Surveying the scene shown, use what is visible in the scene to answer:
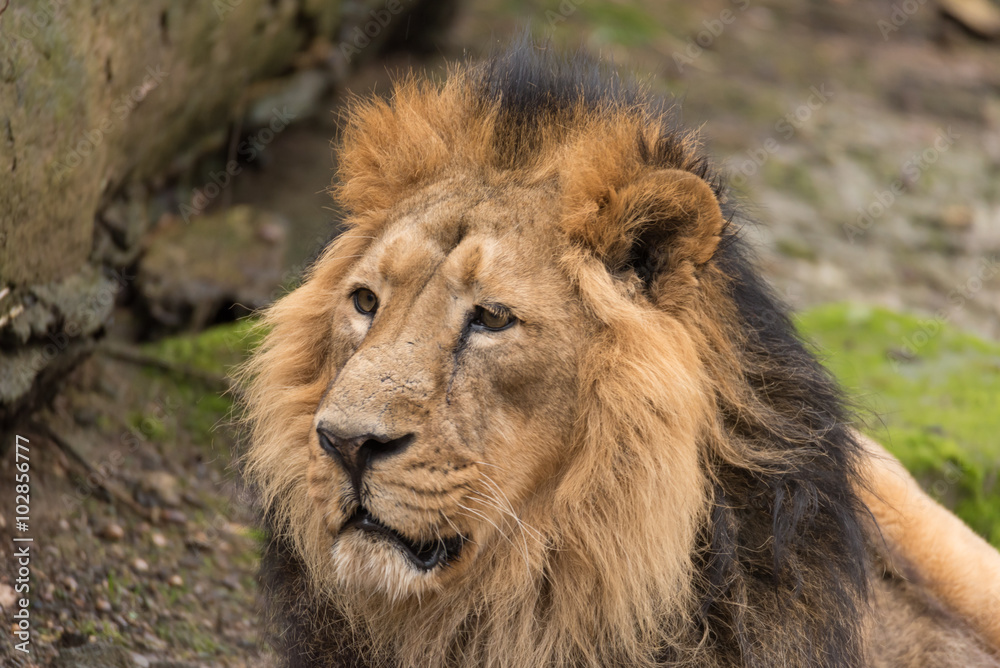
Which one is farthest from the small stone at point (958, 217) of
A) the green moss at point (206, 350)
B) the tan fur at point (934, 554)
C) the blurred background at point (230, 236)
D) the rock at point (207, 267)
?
the green moss at point (206, 350)

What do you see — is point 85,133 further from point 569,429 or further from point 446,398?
point 569,429

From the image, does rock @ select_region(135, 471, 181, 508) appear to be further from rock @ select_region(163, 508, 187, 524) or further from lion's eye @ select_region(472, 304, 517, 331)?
lion's eye @ select_region(472, 304, 517, 331)

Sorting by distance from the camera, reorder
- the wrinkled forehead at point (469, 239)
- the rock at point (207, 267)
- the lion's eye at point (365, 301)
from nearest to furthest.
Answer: the wrinkled forehead at point (469, 239)
the lion's eye at point (365, 301)
the rock at point (207, 267)

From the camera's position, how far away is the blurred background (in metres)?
3.49

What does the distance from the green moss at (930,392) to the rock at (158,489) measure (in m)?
3.05

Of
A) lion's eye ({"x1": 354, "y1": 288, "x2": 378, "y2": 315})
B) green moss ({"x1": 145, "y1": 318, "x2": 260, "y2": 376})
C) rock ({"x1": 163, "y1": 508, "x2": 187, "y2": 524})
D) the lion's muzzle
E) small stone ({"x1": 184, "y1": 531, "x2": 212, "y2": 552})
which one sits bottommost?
small stone ({"x1": 184, "y1": 531, "x2": 212, "y2": 552})

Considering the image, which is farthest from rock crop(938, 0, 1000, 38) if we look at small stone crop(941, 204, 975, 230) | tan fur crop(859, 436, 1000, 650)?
tan fur crop(859, 436, 1000, 650)

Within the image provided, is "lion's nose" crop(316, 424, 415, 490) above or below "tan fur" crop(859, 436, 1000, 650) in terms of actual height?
below

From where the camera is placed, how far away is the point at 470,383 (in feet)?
7.99

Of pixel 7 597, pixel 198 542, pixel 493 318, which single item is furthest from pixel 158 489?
pixel 493 318

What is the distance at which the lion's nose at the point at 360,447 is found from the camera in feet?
7.50

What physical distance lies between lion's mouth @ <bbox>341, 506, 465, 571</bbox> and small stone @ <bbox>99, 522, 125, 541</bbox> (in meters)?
1.88

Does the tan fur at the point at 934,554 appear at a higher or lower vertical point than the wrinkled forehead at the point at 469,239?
lower

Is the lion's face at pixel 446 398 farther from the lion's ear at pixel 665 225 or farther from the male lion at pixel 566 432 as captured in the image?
the lion's ear at pixel 665 225
